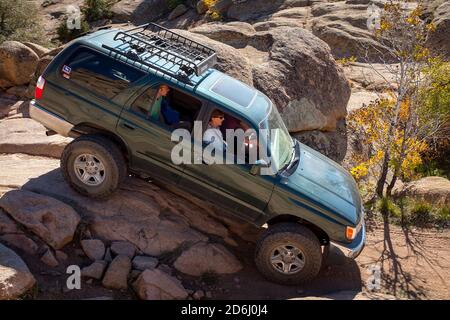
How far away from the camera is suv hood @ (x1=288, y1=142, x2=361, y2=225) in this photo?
21.5 ft

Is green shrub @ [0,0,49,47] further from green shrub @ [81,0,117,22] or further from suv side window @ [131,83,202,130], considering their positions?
suv side window @ [131,83,202,130]

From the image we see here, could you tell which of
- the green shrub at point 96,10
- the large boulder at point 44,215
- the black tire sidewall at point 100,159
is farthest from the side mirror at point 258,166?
the green shrub at point 96,10

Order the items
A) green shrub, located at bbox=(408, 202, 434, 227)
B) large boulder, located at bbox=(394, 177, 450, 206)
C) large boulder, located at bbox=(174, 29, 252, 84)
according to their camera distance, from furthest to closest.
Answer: large boulder, located at bbox=(174, 29, 252, 84)
large boulder, located at bbox=(394, 177, 450, 206)
green shrub, located at bbox=(408, 202, 434, 227)

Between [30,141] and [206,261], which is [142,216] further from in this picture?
[30,141]

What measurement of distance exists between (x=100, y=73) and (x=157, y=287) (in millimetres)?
2831

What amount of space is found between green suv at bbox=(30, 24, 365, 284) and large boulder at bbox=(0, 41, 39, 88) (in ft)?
27.5

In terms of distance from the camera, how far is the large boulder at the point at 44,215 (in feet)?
21.2

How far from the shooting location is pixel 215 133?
6594 millimetres

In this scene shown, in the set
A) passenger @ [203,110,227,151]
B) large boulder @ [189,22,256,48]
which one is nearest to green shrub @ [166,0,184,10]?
large boulder @ [189,22,256,48]

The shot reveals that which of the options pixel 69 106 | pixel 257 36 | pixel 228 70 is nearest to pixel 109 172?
pixel 69 106

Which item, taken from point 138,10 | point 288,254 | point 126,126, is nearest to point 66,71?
point 126,126

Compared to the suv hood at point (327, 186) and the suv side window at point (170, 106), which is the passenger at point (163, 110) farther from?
the suv hood at point (327, 186)
